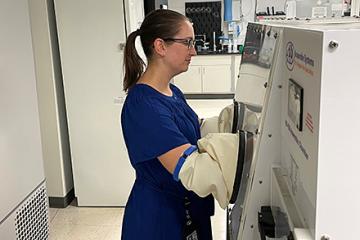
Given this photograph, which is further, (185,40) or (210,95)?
(210,95)

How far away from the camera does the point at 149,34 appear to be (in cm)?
151

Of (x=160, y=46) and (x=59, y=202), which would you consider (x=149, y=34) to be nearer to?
(x=160, y=46)

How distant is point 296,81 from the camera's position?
863 mm

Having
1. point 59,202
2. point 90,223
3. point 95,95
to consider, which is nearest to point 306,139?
point 95,95

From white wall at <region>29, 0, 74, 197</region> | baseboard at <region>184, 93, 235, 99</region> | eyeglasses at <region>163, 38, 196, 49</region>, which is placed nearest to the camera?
eyeglasses at <region>163, 38, 196, 49</region>

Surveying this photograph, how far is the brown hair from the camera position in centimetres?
147

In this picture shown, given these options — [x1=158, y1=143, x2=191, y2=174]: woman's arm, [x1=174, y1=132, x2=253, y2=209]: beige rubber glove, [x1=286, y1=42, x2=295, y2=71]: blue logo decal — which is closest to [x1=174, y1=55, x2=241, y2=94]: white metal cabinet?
[x1=158, y1=143, x2=191, y2=174]: woman's arm

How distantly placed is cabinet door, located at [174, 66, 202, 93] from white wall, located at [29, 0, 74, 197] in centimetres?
364

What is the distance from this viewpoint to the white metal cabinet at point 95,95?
315 cm

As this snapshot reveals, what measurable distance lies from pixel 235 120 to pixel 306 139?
762 millimetres

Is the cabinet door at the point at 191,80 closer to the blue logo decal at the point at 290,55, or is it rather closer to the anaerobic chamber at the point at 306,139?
the anaerobic chamber at the point at 306,139

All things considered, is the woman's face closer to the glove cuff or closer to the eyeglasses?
the eyeglasses

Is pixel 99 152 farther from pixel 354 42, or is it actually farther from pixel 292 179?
pixel 354 42

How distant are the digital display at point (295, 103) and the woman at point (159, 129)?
456mm
